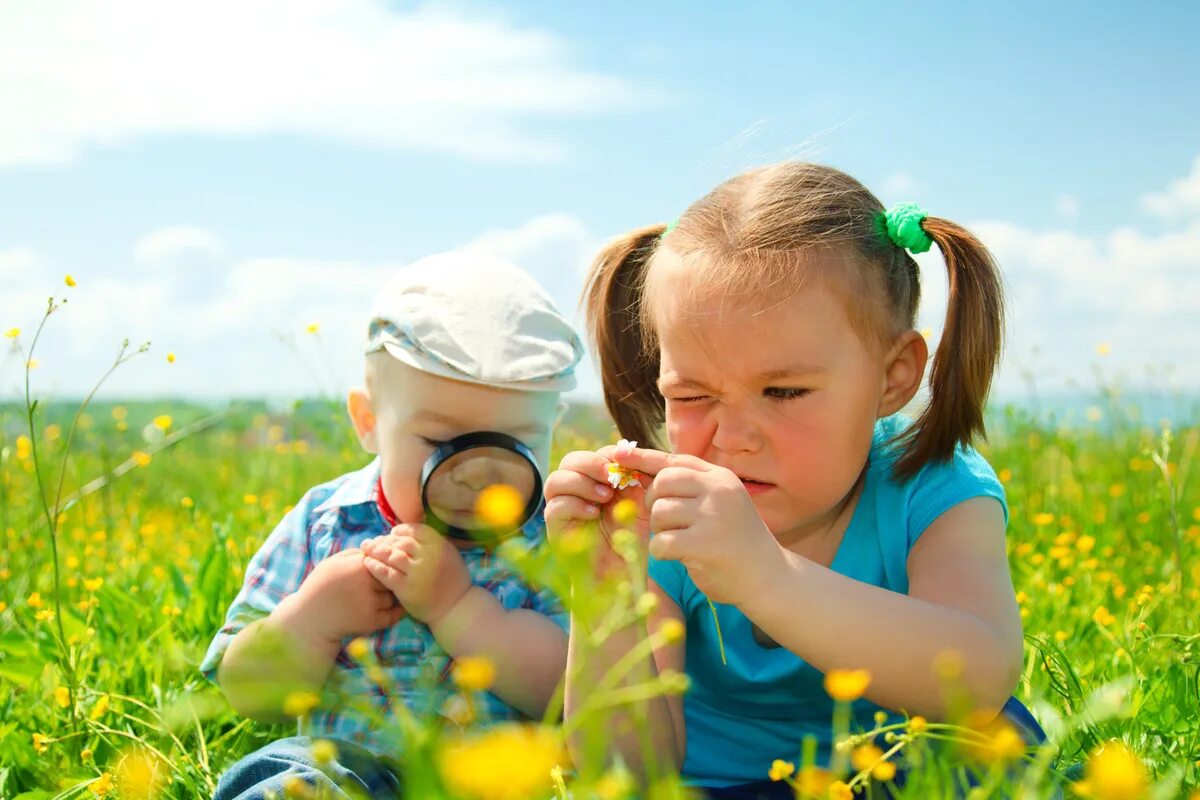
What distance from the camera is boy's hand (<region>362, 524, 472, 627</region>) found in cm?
235

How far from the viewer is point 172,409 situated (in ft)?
17.7

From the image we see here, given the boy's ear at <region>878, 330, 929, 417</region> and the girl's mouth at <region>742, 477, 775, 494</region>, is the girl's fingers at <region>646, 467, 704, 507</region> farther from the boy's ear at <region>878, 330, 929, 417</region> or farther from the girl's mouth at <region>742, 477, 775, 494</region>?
the boy's ear at <region>878, 330, 929, 417</region>

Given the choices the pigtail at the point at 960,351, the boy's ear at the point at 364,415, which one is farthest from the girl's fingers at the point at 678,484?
the boy's ear at the point at 364,415

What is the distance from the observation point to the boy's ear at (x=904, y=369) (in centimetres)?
209

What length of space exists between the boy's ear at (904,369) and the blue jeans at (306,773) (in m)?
1.18

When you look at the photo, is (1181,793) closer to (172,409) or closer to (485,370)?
(485,370)

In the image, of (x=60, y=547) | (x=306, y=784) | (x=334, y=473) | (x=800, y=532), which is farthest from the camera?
(x=334, y=473)

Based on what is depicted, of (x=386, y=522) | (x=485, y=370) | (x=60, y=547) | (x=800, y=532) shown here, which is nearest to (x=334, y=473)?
(x=60, y=547)

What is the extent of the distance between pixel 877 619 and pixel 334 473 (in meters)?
3.46

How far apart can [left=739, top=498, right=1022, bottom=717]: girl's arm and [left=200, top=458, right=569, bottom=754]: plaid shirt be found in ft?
3.04

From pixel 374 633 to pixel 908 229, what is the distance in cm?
145

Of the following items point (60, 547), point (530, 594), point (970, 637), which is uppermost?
point (970, 637)

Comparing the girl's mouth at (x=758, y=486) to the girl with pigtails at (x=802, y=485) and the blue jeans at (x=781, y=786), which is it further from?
the blue jeans at (x=781, y=786)

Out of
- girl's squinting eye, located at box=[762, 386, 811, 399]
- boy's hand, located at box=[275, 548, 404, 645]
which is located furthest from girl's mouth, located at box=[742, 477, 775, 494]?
boy's hand, located at box=[275, 548, 404, 645]
